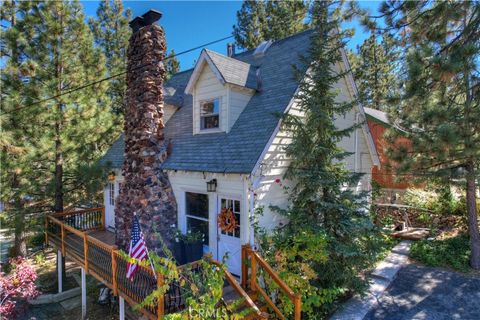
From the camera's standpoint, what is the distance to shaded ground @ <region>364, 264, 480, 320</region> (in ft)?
21.3

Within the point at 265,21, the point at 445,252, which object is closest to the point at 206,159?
the point at 445,252

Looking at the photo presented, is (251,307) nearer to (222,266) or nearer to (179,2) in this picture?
(222,266)

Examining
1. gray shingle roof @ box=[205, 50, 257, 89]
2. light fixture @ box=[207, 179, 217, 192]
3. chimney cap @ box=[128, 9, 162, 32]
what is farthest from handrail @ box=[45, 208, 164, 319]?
chimney cap @ box=[128, 9, 162, 32]

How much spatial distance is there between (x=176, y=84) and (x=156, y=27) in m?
4.70

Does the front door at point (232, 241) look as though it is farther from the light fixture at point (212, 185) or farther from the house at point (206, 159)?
the light fixture at point (212, 185)

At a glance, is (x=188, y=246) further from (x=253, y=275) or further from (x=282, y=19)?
(x=282, y=19)

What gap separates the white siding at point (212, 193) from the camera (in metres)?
7.01

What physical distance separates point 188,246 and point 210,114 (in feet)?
13.3

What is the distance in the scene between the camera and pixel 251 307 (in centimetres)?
516

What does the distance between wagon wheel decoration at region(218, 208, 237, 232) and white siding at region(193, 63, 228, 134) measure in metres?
2.55

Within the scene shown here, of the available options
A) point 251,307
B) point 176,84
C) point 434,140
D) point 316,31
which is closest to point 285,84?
point 316,31

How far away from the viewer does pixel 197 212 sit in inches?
334

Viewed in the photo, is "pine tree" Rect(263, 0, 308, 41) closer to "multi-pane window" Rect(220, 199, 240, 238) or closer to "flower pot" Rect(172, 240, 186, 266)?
"multi-pane window" Rect(220, 199, 240, 238)

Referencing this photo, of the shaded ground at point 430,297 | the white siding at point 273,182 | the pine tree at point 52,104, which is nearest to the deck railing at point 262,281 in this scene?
the white siding at point 273,182
